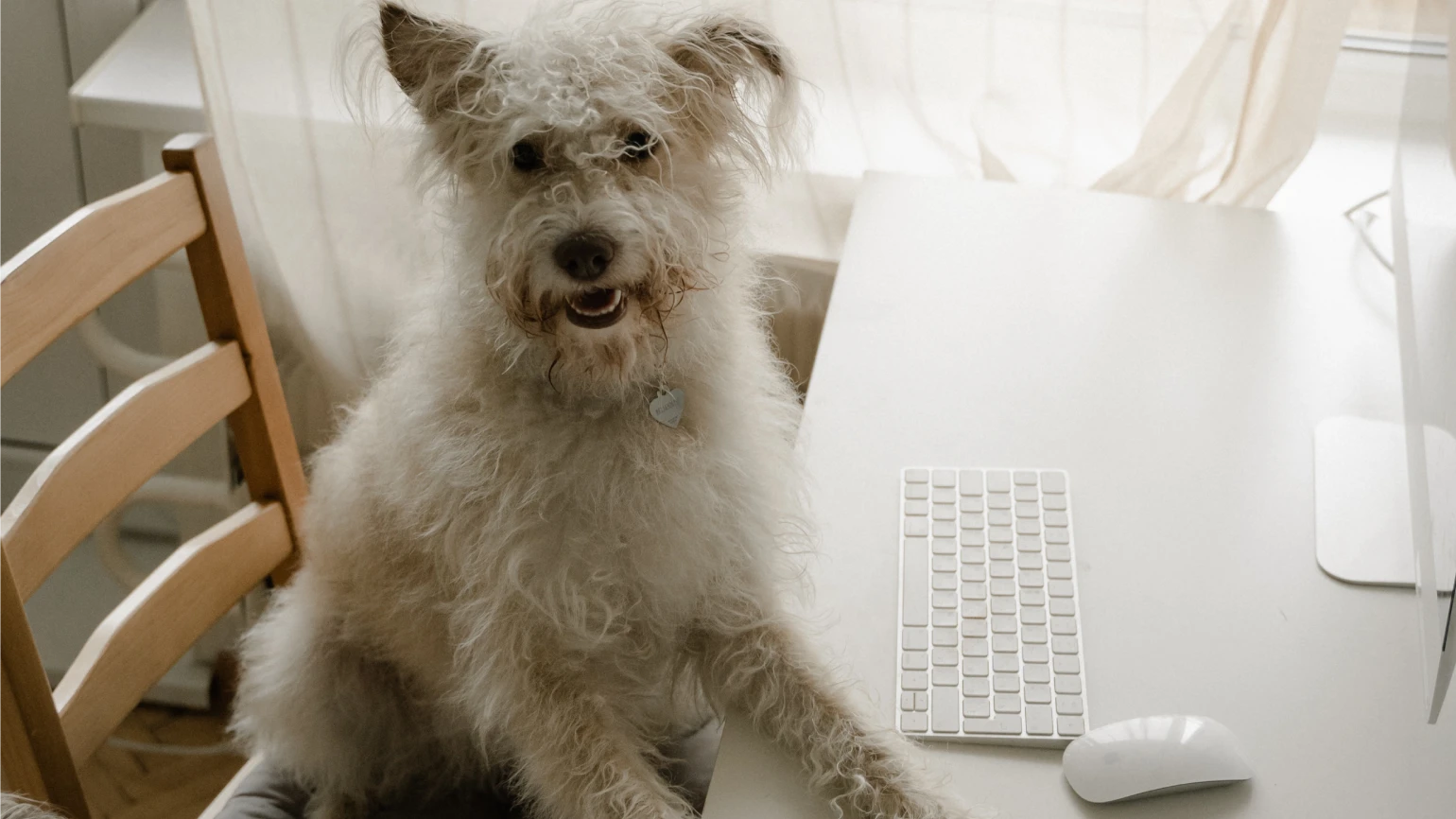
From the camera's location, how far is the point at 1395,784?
1.00 m

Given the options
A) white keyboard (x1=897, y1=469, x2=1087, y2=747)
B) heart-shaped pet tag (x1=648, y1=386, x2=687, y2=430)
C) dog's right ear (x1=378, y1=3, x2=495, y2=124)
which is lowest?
white keyboard (x1=897, y1=469, x2=1087, y2=747)

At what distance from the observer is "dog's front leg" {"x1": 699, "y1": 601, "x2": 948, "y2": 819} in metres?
1.08

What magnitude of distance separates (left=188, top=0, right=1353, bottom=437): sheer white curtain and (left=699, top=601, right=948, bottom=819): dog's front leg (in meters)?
0.80

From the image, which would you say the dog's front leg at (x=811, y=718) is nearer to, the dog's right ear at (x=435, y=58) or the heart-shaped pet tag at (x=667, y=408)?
the heart-shaped pet tag at (x=667, y=408)

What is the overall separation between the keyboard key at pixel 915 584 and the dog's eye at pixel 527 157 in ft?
1.72

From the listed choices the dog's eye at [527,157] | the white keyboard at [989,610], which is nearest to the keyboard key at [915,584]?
the white keyboard at [989,610]

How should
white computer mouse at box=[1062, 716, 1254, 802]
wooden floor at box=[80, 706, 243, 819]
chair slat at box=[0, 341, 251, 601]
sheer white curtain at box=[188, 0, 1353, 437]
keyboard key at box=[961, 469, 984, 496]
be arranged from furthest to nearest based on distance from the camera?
wooden floor at box=[80, 706, 243, 819], sheer white curtain at box=[188, 0, 1353, 437], keyboard key at box=[961, 469, 984, 496], chair slat at box=[0, 341, 251, 601], white computer mouse at box=[1062, 716, 1254, 802]

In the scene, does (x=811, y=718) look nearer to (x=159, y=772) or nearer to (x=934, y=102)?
(x=934, y=102)

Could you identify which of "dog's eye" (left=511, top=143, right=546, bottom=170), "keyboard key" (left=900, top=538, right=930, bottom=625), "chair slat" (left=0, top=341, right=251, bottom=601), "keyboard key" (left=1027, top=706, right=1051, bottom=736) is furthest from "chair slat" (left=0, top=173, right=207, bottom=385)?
"keyboard key" (left=1027, top=706, right=1051, bottom=736)

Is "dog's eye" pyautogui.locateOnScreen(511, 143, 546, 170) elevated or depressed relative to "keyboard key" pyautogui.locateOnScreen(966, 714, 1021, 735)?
elevated

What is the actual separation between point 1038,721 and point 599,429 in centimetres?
47

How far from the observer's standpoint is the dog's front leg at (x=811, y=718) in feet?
3.56

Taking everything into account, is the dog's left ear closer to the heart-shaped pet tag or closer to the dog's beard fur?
the dog's beard fur

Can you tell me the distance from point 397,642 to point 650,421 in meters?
0.41
